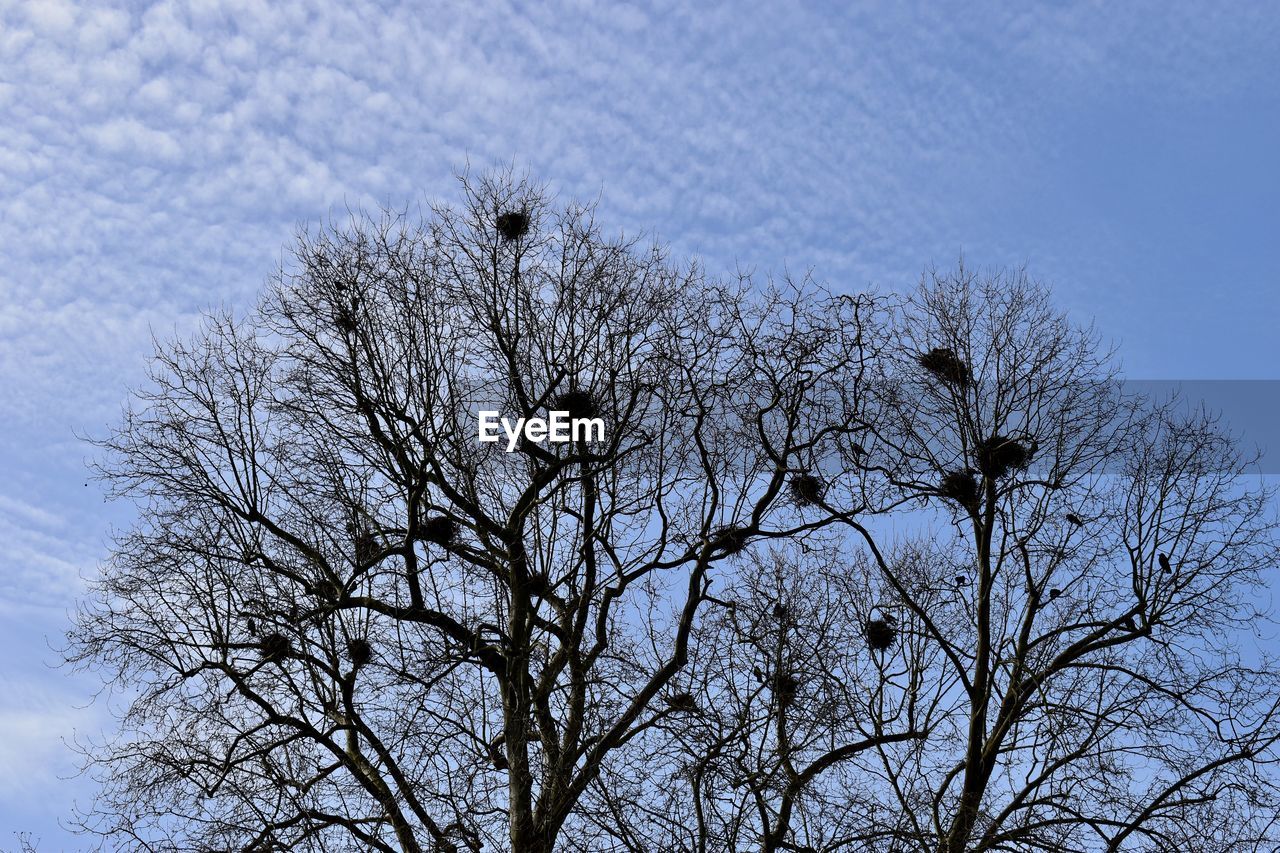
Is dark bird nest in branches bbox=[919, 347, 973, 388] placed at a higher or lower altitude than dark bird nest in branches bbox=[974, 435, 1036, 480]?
higher

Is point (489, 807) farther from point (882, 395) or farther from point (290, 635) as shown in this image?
point (882, 395)

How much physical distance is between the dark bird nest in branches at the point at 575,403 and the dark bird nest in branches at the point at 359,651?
2.40 meters

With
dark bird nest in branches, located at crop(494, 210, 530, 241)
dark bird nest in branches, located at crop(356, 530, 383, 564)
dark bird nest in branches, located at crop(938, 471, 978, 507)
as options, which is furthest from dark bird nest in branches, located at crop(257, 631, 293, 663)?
dark bird nest in branches, located at crop(938, 471, 978, 507)

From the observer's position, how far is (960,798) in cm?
974

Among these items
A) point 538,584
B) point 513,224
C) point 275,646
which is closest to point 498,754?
point 538,584

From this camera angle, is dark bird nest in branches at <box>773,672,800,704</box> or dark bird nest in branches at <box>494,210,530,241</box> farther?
dark bird nest in branches at <box>494,210,530,241</box>

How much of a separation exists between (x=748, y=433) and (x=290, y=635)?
4.11 meters

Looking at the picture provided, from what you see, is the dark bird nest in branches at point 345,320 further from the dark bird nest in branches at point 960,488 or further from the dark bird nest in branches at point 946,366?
the dark bird nest in branches at point 960,488

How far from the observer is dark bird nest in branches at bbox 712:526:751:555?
10.0 metres

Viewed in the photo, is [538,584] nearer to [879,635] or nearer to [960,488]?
[879,635]

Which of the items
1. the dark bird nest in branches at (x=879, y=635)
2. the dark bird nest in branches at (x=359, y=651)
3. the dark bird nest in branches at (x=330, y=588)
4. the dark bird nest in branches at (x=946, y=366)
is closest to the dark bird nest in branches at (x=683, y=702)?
the dark bird nest in branches at (x=879, y=635)

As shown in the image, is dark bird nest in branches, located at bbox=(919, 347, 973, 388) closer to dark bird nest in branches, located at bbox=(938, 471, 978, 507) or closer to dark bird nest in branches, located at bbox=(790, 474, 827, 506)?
dark bird nest in branches, located at bbox=(938, 471, 978, 507)

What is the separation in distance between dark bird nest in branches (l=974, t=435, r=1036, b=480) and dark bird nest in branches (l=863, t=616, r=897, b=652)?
1605 mm

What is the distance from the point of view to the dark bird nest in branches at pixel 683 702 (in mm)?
8693
